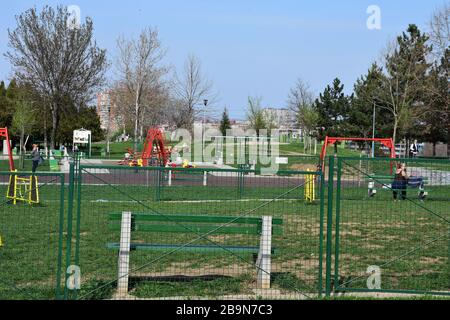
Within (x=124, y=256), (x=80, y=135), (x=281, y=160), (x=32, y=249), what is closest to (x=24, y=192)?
(x=32, y=249)

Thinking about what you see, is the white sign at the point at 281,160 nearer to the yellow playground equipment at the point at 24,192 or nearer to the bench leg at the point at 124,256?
the yellow playground equipment at the point at 24,192

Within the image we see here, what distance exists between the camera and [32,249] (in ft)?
31.1

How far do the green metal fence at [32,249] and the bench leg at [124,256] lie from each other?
75cm

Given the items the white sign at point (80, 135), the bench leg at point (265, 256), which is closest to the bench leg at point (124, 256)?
the bench leg at point (265, 256)

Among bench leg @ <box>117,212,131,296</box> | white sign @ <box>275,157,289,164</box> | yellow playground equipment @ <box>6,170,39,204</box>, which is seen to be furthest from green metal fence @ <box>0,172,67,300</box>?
white sign @ <box>275,157,289,164</box>

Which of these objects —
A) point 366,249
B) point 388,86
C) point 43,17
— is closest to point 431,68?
point 388,86

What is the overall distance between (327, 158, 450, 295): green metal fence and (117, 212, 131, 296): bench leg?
2.63 metres

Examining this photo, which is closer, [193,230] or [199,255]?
[193,230]

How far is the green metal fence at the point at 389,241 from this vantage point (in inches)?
305

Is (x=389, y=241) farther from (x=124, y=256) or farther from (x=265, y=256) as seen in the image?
(x=124, y=256)

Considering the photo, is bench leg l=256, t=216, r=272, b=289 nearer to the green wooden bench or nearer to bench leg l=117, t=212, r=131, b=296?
the green wooden bench

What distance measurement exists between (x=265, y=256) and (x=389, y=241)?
4.12 meters
